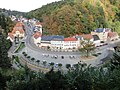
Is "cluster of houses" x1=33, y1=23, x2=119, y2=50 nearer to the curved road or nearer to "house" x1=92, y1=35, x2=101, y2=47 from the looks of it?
"house" x1=92, y1=35, x2=101, y2=47

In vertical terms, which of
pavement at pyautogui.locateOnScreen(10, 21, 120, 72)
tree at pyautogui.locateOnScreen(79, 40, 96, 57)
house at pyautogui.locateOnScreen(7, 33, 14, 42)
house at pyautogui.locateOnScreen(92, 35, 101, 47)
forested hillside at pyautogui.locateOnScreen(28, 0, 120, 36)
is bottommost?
pavement at pyautogui.locateOnScreen(10, 21, 120, 72)

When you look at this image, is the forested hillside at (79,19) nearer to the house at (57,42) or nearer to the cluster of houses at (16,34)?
the house at (57,42)

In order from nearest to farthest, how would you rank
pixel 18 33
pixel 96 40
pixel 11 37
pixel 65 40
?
pixel 65 40 → pixel 96 40 → pixel 11 37 → pixel 18 33

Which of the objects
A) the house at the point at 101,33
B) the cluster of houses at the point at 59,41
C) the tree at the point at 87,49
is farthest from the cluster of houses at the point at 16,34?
the tree at the point at 87,49

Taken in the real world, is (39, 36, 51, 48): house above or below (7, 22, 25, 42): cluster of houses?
below

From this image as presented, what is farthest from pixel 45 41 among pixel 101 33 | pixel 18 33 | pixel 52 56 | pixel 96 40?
pixel 101 33

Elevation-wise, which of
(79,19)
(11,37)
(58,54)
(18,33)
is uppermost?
(79,19)

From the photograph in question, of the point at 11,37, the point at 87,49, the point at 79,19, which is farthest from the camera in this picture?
the point at 79,19

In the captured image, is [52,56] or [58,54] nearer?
[52,56]

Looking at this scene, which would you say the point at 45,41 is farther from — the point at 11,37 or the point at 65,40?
the point at 11,37

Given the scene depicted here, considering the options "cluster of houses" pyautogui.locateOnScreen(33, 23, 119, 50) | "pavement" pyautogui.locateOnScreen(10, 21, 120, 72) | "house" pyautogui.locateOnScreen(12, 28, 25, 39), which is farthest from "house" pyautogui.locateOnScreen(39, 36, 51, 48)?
"house" pyautogui.locateOnScreen(12, 28, 25, 39)

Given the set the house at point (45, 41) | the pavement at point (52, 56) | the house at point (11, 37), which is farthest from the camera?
the house at point (11, 37)
